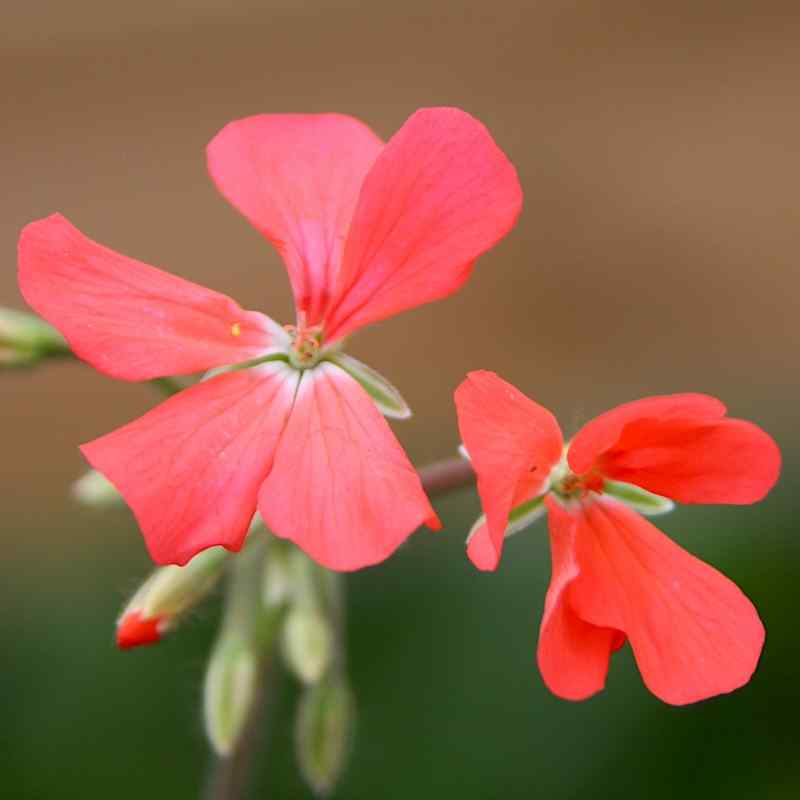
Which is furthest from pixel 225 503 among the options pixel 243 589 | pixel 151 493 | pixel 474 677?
pixel 474 677

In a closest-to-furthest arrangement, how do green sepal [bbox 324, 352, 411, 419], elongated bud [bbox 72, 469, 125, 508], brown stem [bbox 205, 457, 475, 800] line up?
green sepal [bbox 324, 352, 411, 419]
elongated bud [bbox 72, 469, 125, 508]
brown stem [bbox 205, 457, 475, 800]

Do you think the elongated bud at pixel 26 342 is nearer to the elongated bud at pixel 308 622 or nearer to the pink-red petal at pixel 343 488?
the elongated bud at pixel 308 622

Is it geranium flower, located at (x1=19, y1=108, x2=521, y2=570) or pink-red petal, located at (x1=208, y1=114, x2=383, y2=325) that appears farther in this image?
pink-red petal, located at (x1=208, y1=114, x2=383, y2=325)

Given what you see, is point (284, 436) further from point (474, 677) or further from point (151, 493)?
point (474, 677)

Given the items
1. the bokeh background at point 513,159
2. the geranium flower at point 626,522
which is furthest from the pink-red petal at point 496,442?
the bokeh background at point 513,159

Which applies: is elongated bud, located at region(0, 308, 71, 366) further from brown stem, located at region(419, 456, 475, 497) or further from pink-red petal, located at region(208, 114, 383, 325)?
brown stem, located at region(419, 456, 475, 497)

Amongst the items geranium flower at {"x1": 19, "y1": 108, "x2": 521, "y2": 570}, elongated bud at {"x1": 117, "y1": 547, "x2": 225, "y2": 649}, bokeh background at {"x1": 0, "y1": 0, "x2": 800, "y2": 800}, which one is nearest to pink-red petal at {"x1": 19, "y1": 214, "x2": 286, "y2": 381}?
geranium flower at {"x1": 19, "y1": 108, "x2": 521, "y2": 570}

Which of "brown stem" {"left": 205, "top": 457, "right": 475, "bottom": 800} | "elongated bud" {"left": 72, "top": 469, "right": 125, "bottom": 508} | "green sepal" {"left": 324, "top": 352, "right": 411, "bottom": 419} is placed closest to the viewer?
"green sepal" {"left": 324, "top": 352, "right": 411, "bottom": 419}
